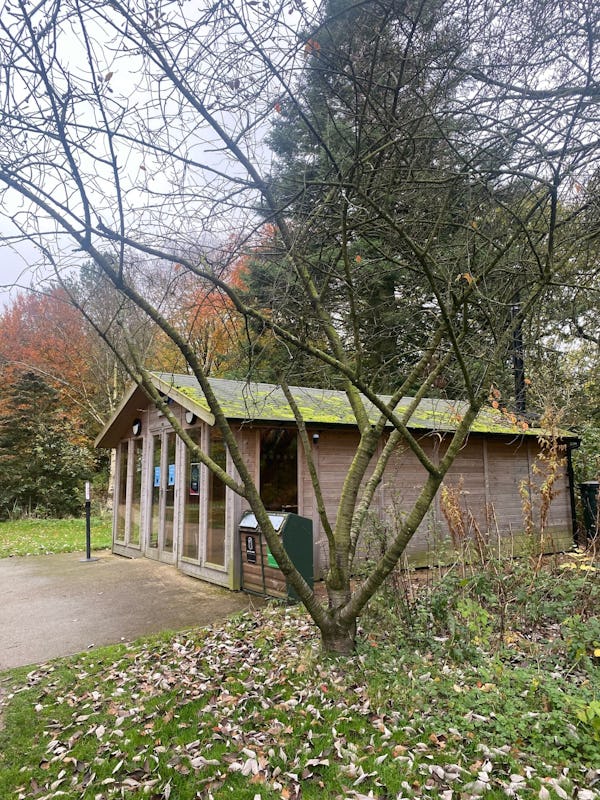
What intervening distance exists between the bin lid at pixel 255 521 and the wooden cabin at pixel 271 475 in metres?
0.28

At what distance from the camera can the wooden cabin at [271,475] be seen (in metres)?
7.29

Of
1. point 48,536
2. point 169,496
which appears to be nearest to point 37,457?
point 48,536

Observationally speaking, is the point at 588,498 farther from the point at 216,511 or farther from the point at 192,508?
the point at 192,508

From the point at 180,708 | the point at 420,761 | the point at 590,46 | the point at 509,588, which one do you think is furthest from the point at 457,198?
the point at 180,708

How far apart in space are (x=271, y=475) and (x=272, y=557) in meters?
1.60

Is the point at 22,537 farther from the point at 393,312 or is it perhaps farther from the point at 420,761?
the point at 420,761

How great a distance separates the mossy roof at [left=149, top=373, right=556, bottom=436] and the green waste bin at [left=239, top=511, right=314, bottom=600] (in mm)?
1424

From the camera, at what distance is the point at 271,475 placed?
Answer: 7.70 metres

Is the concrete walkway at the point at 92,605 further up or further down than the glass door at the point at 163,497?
further down

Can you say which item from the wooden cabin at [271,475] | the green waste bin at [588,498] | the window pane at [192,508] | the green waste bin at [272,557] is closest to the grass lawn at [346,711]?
the wooden cabin at [271,475]

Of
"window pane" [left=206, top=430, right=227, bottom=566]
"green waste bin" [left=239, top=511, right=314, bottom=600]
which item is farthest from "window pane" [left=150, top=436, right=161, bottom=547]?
"green waste bin" [left=239, top=511, right=314, bottom=600]

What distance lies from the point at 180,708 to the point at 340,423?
4.84 metres

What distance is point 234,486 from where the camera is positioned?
380 centimetres

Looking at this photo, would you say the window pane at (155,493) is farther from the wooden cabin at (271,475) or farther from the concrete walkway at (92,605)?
the concrete walkway at (92,605)
